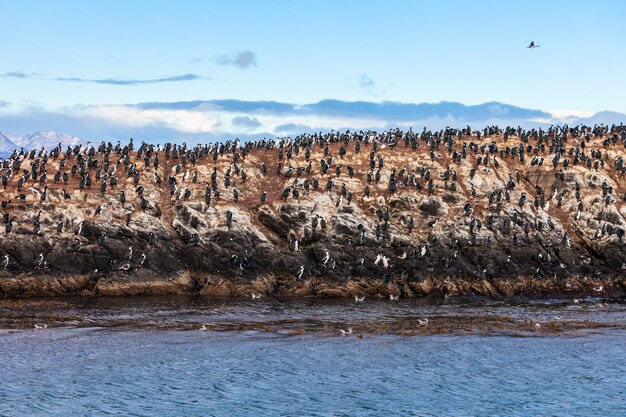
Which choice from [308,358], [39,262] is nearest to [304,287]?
[308,358]

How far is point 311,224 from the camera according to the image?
3376 inches

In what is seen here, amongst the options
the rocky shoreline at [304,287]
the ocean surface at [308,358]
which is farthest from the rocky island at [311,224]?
the ocean surface at [308,358]

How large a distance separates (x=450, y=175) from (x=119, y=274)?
4499cm

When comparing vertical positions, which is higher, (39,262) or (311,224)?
(311,224)

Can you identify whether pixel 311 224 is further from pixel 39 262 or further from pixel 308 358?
pixel 308 358

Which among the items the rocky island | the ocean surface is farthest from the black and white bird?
the ocean surface

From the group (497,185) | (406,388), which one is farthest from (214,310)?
(497,185)

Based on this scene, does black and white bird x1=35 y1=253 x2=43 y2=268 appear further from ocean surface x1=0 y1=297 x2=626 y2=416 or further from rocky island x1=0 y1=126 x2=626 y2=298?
ocean surface x1=0 y1=297 x2=626 y2=416

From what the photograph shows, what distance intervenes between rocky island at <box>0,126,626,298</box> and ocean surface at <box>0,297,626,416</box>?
442 centimetres

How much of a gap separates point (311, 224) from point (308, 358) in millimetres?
32097

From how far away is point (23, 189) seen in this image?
85.9m

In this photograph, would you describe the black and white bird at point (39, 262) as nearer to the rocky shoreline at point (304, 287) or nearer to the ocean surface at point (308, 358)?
the rocky shoreline at point (304, 287)

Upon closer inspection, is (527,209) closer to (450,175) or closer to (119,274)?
(450,175)

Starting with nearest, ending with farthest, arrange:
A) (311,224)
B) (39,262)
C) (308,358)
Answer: (308,358) → (39,262) → (311,224)
